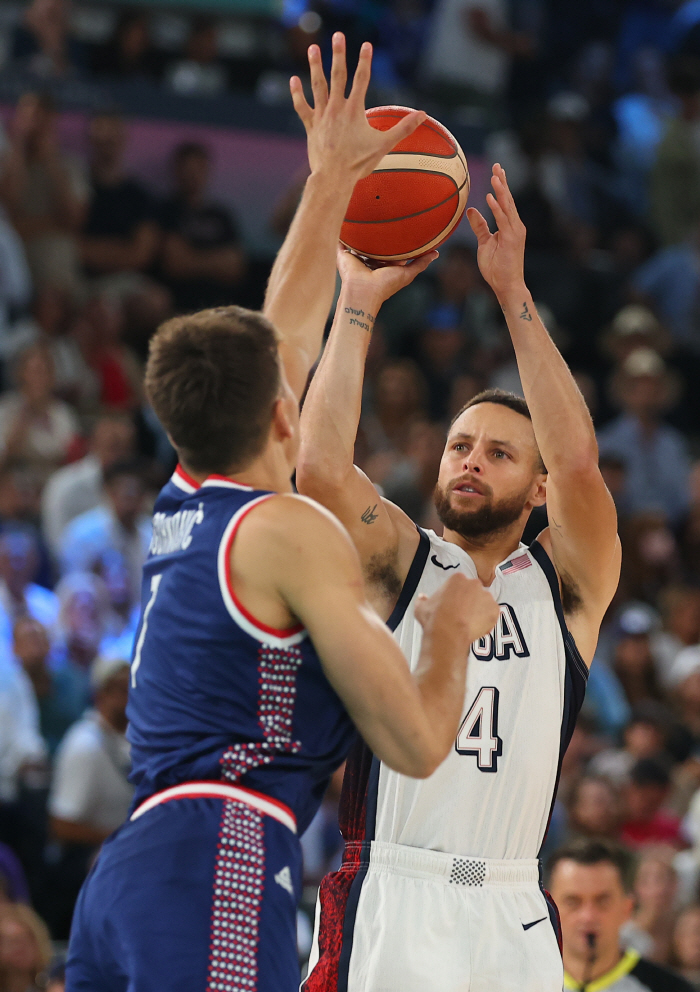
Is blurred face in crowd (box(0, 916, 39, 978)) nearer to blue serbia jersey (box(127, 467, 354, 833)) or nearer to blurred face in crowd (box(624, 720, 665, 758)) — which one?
blue serbia jersey (box(127, 467, 354, 833))

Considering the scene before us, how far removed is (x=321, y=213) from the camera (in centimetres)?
359

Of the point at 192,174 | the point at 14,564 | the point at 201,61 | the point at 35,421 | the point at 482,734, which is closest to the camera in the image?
the point at 482,734

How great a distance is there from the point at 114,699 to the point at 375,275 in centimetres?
411

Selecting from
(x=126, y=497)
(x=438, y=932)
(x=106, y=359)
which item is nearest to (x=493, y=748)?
(x=438, y=932)

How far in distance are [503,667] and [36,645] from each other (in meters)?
4.76

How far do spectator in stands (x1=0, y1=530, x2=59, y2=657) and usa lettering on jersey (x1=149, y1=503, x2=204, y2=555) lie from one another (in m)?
5.46

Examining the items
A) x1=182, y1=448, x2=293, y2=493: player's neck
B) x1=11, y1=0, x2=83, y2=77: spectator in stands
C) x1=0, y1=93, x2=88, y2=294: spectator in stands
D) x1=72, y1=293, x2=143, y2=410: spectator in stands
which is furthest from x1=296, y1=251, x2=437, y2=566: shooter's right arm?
x1=11, y1=0, x2=83, y2=77: spectator in stands

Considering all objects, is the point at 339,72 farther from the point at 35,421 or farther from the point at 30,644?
the point at 35,421

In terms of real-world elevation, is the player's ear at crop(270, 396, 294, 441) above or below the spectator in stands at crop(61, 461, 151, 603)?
below

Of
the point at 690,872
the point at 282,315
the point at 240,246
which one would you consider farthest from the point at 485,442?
the point at 240,246

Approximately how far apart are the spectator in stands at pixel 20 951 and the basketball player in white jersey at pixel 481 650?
8.50 ft

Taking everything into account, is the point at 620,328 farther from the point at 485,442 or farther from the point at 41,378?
the point at 485,442

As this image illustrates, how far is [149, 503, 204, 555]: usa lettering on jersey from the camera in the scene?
9.98ft

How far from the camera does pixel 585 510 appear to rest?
163 inches
